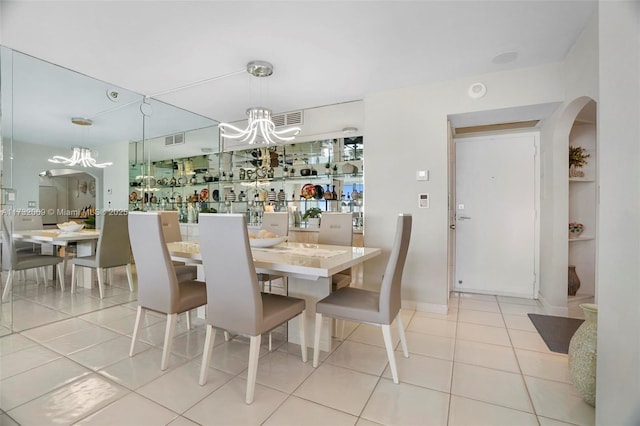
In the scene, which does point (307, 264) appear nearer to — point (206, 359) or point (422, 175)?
point (206, 359)

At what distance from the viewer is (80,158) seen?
333 cm

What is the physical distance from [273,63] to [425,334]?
2.89m

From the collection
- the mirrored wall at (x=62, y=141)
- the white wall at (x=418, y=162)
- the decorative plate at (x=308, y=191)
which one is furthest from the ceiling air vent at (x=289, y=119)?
the mirrored wall at (x=62, y=141)

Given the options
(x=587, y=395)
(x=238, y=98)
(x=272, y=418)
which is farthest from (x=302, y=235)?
(x=587, y=395)

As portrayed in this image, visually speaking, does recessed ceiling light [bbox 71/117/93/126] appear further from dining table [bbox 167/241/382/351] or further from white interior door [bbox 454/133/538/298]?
white interior door [bbox 454/133/538/298]

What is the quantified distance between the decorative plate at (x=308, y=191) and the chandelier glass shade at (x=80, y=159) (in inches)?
106

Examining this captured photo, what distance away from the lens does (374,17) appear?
7.11 ft

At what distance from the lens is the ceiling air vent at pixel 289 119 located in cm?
421

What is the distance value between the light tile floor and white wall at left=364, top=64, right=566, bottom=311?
2.07 feet

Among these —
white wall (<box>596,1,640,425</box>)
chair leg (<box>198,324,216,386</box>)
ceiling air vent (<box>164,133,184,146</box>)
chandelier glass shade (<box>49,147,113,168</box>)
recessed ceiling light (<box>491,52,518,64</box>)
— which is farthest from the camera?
ceiling air vent (<box>164,133,184,146</box>)

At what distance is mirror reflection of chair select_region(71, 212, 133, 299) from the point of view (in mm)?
3533

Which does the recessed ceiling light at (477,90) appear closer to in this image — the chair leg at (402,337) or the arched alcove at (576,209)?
the arched alcove at (576,209)

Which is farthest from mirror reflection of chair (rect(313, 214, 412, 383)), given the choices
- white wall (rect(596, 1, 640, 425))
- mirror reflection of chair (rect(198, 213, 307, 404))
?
white wall (rect(596, 1, 640, 425))

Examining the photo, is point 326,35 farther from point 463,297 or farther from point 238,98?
point 463,297
